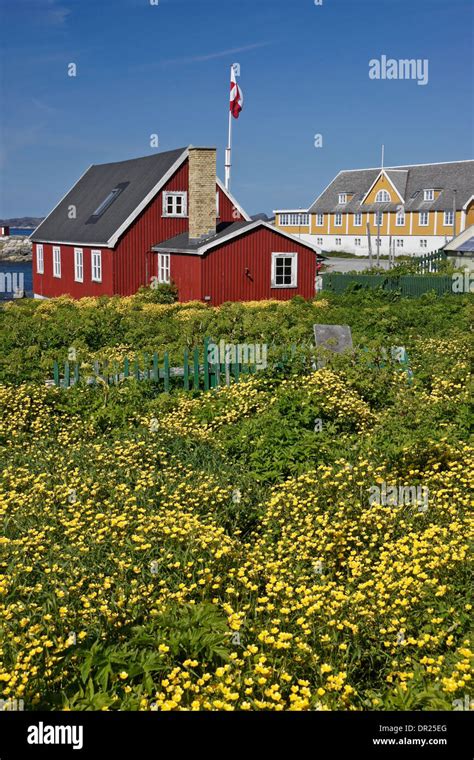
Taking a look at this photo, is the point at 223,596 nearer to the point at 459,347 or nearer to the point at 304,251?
the point at 459,347

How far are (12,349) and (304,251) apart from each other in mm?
16533

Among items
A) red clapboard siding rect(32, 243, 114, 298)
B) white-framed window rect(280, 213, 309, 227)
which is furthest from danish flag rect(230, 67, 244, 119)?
white-framed window rect(280, 213, 309, 227)

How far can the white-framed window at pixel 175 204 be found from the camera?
105 feet

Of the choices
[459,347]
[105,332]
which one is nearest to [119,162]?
[105,332]

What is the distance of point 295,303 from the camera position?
27016mm

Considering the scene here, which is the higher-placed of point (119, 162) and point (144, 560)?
point (119, 162)

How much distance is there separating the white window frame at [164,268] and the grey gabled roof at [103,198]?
2153 mm

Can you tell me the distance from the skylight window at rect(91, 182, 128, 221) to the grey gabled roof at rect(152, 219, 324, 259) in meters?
4.84

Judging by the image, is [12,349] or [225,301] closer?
[12,349]

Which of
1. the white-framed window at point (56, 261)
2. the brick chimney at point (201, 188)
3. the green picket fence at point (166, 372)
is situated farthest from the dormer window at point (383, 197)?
the green picket fence at point (166, 372)

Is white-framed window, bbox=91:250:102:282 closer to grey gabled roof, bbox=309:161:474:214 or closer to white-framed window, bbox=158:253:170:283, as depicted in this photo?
white-framed window, bbox=158:253:170:283

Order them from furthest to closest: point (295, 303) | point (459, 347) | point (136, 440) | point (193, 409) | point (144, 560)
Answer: point (295, 303) < point (459, 347) < point (193, 409) < point (136, 440) < point (144, 560)

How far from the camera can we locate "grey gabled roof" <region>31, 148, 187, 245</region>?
32344 millimetres

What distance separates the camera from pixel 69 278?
3603 cm
